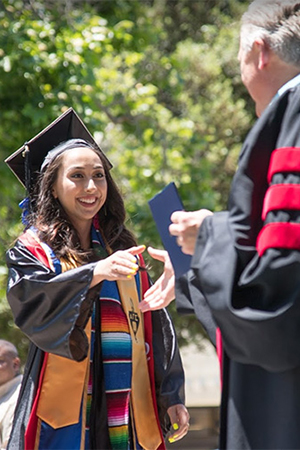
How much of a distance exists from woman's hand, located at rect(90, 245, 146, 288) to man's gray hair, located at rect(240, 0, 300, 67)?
0.95 meters

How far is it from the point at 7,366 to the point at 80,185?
2.14 metres

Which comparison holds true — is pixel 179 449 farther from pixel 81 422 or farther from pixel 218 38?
pixel 81 422

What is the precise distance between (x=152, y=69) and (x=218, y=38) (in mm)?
6423

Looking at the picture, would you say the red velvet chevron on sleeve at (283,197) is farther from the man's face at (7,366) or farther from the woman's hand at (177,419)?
the man's face at (7,366)

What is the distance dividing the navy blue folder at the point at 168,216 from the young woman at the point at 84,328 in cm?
47

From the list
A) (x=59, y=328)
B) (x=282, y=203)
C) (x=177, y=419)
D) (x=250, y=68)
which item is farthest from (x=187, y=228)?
(x=177, y=419)

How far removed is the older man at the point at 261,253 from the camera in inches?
94.6

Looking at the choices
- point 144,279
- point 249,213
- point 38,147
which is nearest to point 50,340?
point 144,279

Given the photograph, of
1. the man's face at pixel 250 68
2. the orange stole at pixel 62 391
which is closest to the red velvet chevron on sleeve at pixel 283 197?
the man's face at pixel 250 68

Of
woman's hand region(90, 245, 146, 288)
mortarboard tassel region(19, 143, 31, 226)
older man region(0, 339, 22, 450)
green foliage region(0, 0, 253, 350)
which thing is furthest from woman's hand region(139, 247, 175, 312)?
older man region(0, 339, 22, 450)

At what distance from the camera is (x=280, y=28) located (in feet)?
8.61

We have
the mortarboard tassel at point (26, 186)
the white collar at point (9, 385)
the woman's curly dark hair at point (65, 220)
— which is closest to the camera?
the woman's curly dark hair at point (65, 220)

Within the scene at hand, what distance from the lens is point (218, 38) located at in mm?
17016

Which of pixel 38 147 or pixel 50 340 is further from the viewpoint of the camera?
pixel 38 147
